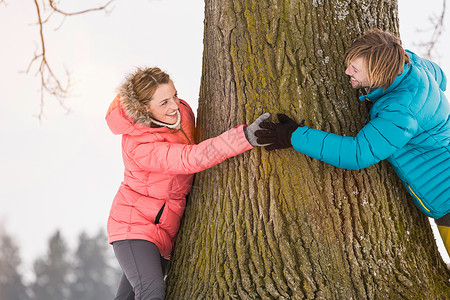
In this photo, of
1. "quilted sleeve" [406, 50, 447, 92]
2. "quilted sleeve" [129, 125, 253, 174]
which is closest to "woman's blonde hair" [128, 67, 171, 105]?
"quilted sleeve" [129, 125, 253, 174]

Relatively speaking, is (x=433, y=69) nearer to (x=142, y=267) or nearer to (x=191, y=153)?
(x=191, y=153)

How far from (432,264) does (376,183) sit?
2.32ft

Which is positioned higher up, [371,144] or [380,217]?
[371,144]

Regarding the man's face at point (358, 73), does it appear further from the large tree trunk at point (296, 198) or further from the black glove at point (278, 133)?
the black glove at point (278, 133)

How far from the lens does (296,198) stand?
2.87m

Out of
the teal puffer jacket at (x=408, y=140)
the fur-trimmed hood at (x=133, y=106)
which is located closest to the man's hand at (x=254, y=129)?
the teal puffer jacket at (x=408, y=140)

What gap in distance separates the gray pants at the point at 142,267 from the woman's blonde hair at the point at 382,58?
6.07ft

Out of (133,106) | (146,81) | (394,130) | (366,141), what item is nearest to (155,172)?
(133,106)

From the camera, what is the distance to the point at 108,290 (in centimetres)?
2861

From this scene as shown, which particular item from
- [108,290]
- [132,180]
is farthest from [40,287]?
[132,180]

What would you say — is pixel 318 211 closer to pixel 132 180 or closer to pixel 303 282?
pixel 303 282

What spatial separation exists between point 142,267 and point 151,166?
27.1 inches

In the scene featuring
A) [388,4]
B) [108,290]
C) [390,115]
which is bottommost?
[108,290]

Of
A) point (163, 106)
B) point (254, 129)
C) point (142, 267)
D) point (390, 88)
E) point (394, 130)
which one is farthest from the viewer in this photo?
point (163, 106)
